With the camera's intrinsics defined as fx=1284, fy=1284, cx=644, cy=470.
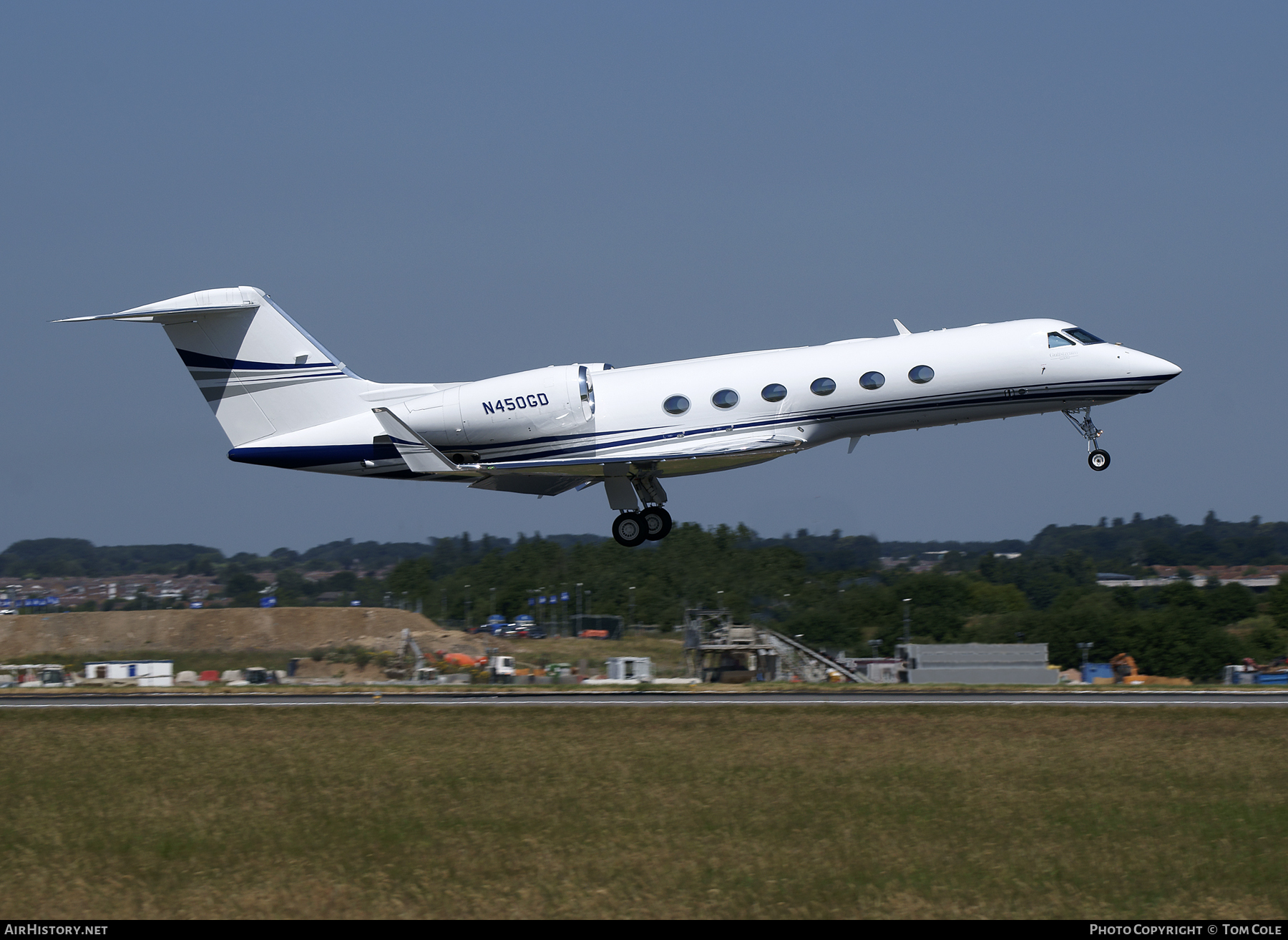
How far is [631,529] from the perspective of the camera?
25438mm

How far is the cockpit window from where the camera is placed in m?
23.1

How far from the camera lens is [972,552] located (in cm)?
13288

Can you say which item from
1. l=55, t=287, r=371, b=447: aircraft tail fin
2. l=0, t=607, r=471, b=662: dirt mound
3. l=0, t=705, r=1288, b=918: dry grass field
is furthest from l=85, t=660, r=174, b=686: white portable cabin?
l=0, t=705, r=1288, b=918: dry grass field

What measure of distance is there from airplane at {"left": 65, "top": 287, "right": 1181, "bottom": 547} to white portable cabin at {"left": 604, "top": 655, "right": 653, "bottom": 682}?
17.0 meters

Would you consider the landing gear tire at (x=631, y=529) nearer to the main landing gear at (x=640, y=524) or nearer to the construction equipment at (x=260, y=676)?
the main landing gear at (x=640, y=524)

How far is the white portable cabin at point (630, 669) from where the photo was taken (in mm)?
41688

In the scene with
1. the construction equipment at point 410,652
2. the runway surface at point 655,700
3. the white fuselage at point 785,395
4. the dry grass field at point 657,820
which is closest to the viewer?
the dry grass field at point 657,820

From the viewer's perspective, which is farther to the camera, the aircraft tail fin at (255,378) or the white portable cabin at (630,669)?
the white portable cabin at (630,669)

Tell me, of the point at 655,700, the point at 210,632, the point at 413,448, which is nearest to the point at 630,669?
the point at 655,700

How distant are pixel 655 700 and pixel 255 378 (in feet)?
33.2

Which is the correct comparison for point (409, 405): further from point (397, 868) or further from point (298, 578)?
point (298, 578)

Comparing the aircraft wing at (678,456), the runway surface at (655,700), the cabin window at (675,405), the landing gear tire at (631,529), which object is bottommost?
the runway surface at (655,700)

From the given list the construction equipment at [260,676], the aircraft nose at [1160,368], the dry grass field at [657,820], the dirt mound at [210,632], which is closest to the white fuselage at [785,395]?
the aircraft nose at [1160,368]

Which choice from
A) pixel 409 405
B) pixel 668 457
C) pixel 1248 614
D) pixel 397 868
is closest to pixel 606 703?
pixel 668 457
